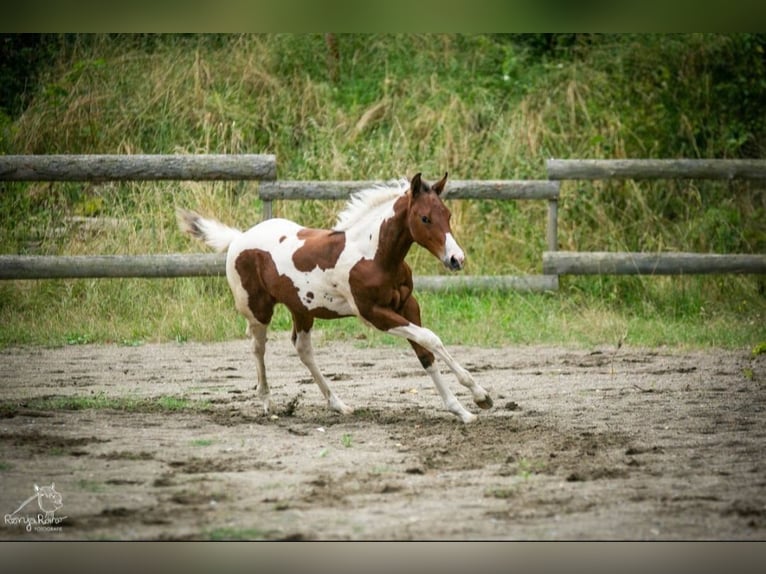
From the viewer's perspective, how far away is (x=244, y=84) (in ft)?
42.2

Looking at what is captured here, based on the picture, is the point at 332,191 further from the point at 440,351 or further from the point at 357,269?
the point at 440,351

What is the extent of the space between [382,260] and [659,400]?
199 centimetres

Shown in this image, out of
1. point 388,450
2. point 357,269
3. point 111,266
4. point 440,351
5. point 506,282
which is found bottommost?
point 388,450

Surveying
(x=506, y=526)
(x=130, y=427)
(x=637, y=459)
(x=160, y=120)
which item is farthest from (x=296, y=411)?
(x=160, y=120)

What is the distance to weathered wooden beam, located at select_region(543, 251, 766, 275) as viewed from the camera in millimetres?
10086

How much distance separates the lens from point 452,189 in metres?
10.4

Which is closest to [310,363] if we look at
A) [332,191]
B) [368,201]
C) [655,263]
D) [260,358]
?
[260,358]

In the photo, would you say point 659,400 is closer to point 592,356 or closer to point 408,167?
point 592,356

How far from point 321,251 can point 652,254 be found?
4.58 m

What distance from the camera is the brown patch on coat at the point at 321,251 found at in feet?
21.1

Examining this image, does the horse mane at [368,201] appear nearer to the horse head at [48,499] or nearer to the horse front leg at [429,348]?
the horse front leg at [429,348]

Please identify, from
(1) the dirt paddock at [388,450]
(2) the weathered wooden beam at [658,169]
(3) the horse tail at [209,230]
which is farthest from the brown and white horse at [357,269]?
(2) the weathered wooden beam at [658,169]

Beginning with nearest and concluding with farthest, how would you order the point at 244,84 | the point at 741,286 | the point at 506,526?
the point at 506,526, the point at 741,286, the point at 244,84

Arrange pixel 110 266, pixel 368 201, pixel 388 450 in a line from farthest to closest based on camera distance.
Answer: pixel 110 266 < pixel 368 201 < pixel 388 450
